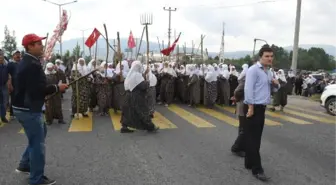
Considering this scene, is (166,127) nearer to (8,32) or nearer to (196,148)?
(196,148)

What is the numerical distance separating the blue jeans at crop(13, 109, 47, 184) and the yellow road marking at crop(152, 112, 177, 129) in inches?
191

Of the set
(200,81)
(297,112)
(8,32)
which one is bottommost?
(297,112)

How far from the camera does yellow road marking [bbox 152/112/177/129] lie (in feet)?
31.6

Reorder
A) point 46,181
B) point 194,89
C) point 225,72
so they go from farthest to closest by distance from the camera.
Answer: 1. point 225,72
2. point 194,89
3. point 46,181

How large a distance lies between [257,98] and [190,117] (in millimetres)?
6007

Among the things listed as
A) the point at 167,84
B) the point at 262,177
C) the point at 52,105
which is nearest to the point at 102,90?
the point at 52,105

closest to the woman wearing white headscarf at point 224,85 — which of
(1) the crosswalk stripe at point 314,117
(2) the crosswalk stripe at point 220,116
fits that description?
(2) the crosswalk stripe at point 220,116

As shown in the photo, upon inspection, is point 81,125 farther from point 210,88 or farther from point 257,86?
point 210,88

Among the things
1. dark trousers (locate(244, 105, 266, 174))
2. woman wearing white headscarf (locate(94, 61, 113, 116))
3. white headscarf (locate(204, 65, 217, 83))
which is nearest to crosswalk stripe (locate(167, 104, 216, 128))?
white headscarf (locate(204, 65, 217, 83))

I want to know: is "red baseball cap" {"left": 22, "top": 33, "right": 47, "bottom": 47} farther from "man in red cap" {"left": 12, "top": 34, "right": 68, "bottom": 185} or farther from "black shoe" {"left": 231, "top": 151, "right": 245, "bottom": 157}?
"black shoe" {"left": 231, "top": 151, "right": 245, "bottom": 157}

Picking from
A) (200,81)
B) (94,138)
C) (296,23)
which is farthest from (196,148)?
(296,23)

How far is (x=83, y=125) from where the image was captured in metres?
9.62

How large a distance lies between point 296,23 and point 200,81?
11.2 metres

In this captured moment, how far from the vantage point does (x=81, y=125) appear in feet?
31.6
